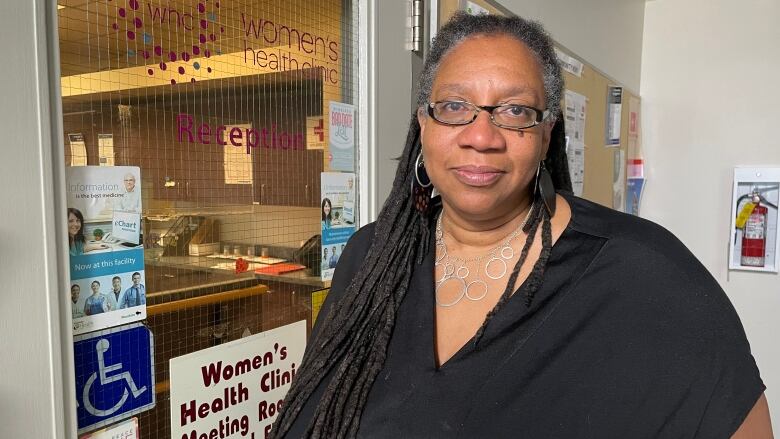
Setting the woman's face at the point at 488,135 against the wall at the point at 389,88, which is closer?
the woman's face at the point at 488,135

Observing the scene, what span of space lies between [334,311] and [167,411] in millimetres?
307

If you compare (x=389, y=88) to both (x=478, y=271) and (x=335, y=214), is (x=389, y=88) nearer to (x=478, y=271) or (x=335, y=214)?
(x=335, y=214)

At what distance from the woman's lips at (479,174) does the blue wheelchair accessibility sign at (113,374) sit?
532 millimetres

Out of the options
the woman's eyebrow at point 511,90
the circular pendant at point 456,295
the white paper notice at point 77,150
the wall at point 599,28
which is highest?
the wall at point 599,28

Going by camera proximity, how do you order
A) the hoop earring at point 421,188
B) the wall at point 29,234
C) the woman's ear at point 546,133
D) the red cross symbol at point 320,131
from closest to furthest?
1. the wall at point 29,234
2. the woman's ear at point 546,133
3. the hoop earring at point 421,188
4. the red cross symbol at point 320,131

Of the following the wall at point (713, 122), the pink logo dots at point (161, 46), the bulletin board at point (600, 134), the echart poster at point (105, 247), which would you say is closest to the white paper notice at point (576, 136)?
the bulletin board at point (600, 134)

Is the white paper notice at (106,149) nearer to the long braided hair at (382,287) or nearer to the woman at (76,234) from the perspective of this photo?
the woman at (76,234)

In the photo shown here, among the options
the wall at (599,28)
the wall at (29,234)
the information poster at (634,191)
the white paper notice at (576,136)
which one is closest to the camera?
the wall at (29,234)

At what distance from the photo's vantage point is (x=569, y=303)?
0.81 metres

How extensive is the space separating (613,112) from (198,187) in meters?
2.27

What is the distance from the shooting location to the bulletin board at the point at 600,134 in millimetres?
2336

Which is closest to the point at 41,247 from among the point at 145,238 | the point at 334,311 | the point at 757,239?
the point at 145,238

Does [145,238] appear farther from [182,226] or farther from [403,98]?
[403,98]

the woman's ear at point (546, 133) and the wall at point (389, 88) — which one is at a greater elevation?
the wall at point (389, 88)
